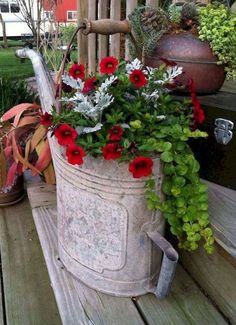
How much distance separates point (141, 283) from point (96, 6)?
203cm

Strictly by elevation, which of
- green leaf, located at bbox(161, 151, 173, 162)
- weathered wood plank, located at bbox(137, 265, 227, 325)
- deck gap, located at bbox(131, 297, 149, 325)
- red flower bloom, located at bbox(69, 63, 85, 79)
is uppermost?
red flower bloom, located at bbox(69, 63, 85, 79)

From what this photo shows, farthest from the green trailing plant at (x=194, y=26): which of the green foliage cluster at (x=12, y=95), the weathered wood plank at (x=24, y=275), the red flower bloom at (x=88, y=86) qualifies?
the green foliage cluster at (x=12, y=95)

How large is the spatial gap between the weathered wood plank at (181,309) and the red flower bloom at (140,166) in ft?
1.47

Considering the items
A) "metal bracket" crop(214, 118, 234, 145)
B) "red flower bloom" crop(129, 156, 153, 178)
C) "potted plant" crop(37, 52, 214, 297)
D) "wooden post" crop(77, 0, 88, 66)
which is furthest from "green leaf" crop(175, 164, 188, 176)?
"wooden post" crop(77, 0, 88, 66)

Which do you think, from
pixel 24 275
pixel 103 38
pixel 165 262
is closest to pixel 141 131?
pixel 165 262

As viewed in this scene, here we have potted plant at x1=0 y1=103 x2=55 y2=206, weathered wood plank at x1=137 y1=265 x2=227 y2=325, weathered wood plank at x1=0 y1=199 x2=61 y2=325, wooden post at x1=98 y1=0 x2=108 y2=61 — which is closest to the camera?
weathered wood plank at x1=137 y1=265 x2=227 y2=325

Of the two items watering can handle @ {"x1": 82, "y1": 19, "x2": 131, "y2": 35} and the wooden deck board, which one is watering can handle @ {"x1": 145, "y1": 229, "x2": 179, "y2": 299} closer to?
the wooden deck board

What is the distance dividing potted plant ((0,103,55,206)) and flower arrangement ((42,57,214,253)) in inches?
21.6

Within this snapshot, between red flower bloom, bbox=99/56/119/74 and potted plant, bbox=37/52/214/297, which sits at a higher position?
red flower bloom, bbox=99/56/119/74

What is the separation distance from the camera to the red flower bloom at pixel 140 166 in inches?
32.6

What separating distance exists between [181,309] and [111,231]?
1.08 feet

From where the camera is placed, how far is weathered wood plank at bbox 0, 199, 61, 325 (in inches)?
45.9

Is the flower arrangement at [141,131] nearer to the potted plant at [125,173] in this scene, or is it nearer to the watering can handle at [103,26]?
the potted plant at [125,173]

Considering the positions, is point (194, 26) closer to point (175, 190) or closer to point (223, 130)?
point (223, 130)
